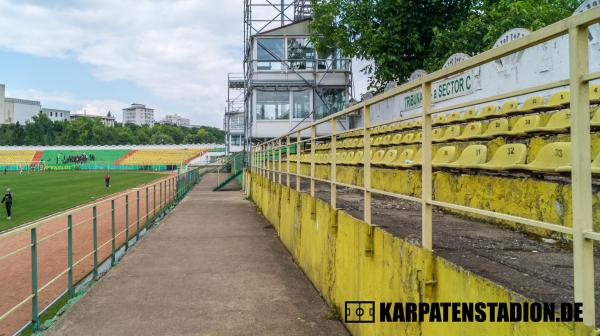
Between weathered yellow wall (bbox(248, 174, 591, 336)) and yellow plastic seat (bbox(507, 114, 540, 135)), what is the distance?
2990 mm

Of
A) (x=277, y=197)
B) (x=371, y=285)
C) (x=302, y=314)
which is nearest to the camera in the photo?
(x=371, y=285)

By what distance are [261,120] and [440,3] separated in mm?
11335

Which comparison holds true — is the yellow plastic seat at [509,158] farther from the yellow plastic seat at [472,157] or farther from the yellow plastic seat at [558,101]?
the yellow plastic seat at [558,101]

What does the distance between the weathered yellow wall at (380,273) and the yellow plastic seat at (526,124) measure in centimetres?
299

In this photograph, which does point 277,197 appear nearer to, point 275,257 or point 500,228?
point 275,257

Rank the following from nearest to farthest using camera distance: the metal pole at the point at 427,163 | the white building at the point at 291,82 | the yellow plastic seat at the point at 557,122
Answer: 1. the metal pole at the point at 427,163
2. the yellow plastic seat at the point at 557,122
3. the white building at the point at 291,82

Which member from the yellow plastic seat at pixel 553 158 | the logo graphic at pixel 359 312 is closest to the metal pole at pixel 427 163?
the logo graphic at pixel 359 312

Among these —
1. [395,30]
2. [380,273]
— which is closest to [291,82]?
[395,30]

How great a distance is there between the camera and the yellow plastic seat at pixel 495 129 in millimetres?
6887

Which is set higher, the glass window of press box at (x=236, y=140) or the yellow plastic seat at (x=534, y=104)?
the glass window of press box at (x=236, y=140)

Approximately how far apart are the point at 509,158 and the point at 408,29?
1653 cm

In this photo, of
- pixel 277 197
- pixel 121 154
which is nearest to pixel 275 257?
pixel 277 197

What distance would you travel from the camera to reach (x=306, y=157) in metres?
11.5

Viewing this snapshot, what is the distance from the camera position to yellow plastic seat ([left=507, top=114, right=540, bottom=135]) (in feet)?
21.0
